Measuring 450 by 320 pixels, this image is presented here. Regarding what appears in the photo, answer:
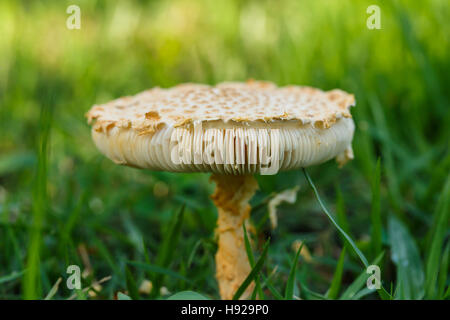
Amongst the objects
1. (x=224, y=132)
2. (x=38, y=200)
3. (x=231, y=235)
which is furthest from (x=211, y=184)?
(x=38, y=200)

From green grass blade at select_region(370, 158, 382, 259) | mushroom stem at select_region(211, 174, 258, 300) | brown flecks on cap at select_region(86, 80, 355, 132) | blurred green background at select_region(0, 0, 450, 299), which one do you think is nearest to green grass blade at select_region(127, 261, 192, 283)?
blurred green background at select_region(0, 0, 450, 299)

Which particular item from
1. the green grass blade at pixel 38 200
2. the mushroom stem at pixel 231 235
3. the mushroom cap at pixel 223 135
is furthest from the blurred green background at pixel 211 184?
the mushroom cap at pixel 223 135

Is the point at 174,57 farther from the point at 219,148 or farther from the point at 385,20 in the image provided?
the point at 219,148

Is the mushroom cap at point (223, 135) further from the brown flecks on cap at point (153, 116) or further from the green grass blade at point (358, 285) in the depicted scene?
the green grass blade at point (358, 285)

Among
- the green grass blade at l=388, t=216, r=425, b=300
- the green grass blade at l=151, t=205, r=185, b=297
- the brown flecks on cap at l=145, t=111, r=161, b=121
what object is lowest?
the green grass blade at l=388, t=216, r=425, b=300

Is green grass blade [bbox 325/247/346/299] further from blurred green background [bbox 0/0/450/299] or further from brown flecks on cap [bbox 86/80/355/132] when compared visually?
brown flecks on cap [bbox 86/80/355/132]

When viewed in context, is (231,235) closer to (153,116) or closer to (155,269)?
(155,269)
